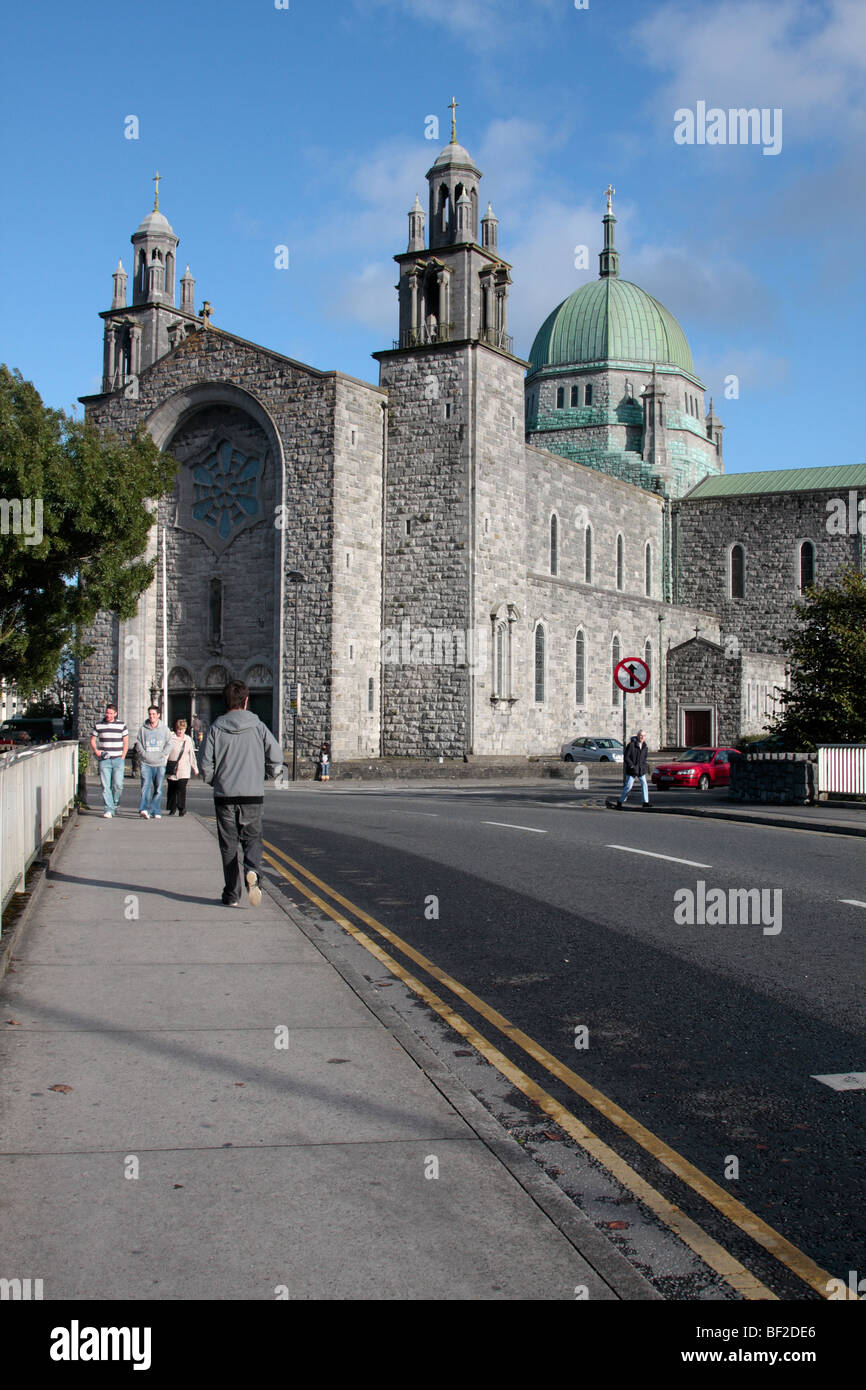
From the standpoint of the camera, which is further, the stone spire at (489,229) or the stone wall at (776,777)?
the stone spire at (489,229)

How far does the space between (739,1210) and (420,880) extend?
8560mm

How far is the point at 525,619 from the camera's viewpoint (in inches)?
1831

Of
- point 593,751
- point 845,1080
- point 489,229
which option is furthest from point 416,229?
point 845,1080

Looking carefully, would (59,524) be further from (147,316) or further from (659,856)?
(147,316)

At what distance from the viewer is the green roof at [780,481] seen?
211 feet

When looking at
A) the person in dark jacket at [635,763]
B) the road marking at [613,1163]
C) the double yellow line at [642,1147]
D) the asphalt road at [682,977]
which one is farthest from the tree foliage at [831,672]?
the road marking at [613,1163]

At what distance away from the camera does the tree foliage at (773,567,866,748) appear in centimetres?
2755

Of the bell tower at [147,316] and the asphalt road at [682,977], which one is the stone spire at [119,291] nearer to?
the bell tower at [147,316]

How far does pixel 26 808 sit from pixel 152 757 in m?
8.87

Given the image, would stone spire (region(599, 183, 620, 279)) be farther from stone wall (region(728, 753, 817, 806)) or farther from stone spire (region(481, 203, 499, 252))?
stone wall (region(728, 753, 817, 806))

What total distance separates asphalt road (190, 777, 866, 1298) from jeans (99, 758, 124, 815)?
4.09m

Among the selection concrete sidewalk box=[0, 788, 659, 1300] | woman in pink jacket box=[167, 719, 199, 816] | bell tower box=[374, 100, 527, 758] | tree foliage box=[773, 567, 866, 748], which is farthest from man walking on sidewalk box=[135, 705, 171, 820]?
bell tower box=[374, 100, 527, 758]

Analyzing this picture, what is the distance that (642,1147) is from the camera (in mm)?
5004

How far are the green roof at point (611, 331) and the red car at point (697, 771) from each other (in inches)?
1412
